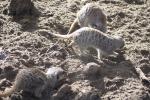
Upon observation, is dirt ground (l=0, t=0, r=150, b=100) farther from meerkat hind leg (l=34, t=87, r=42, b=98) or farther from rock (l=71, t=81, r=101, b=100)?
meerkat hind leg (l=34, t=87, r=42, b=98)

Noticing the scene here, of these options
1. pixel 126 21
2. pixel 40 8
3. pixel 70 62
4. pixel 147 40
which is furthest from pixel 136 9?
pixel 70 62

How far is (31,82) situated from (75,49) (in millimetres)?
1271

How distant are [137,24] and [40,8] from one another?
1512mm

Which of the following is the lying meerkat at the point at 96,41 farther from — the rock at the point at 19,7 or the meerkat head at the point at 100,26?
the rock at the point at 19,7

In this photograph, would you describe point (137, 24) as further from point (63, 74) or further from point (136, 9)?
point (63, 74)

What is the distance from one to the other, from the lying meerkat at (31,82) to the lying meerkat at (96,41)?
0.90 m

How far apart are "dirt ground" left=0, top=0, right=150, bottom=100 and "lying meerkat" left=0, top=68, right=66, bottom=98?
0.32ft

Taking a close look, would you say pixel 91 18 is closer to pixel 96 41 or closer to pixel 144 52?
pixel 96 41

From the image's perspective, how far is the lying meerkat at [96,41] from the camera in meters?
6.55

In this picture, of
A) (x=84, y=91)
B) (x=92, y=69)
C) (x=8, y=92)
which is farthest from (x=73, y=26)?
(x=8, y=92)

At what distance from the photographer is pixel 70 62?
6.37 meters

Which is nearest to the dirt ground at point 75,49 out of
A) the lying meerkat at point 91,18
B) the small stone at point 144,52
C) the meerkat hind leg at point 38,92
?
the small stone at point 144,52

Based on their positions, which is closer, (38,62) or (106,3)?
(38,62)

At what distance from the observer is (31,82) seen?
5.66 m
